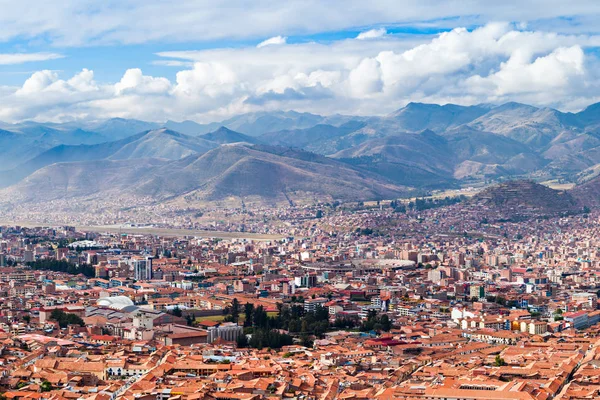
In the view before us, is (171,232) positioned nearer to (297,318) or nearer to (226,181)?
(226,181)

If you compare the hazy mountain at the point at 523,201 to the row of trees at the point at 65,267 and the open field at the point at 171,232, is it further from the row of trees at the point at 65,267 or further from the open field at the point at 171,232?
the row of trees at the point at 65,267

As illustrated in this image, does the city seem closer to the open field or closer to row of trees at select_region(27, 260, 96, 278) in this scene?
row of trees at select_region(27, 260, 96, 278)

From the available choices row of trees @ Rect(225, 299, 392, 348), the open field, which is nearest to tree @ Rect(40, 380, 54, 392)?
row of trees @ Rect(225, 299, 392, 348)

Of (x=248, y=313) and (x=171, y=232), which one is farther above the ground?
(x=171, y=232)

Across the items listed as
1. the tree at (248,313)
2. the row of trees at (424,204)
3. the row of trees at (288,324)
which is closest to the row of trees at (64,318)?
the row of trees at (288,324)

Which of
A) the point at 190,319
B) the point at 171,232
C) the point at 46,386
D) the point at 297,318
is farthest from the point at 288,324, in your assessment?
the point at 171,232

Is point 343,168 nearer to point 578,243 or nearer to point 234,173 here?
point 234,173
